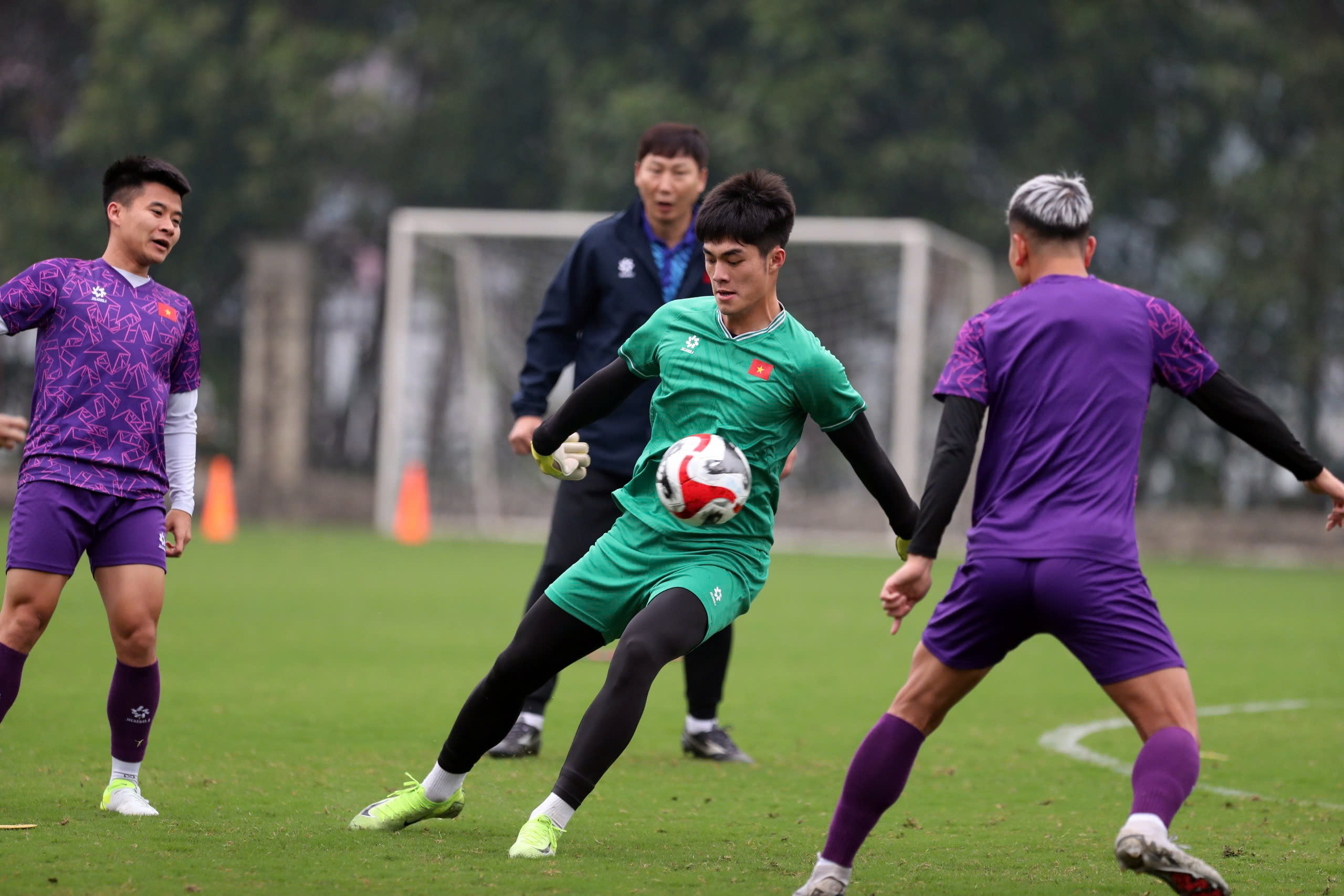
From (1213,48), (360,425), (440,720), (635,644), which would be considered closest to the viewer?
(635,644)

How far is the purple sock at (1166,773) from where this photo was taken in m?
3.90

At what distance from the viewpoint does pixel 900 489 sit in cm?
469

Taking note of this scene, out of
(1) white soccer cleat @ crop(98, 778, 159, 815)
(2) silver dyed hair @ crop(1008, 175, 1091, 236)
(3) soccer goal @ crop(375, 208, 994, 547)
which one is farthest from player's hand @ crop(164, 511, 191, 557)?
(3) soccer goal @ crop(375, 208, 994, 547)

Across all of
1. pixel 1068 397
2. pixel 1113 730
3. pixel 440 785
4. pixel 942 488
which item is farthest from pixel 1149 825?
pixel 1113 730

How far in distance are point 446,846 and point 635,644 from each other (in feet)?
2.77

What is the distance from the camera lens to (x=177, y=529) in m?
5.36

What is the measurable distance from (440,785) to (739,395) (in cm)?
143

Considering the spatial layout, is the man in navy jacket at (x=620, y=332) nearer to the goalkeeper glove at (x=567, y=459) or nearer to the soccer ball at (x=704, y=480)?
the goalkeeper glove at (x=567, y=459)

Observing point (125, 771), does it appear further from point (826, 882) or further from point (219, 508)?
point (219, 508)

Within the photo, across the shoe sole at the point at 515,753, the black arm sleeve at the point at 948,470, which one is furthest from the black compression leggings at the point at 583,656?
the shoe sole at the point at 515,753

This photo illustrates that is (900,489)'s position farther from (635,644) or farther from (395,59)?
(395,59)

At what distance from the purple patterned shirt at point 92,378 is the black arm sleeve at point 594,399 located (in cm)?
122

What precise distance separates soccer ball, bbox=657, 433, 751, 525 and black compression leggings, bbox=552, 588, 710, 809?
254 mm

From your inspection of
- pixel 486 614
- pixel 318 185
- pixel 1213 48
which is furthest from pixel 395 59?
pixel 486 614
